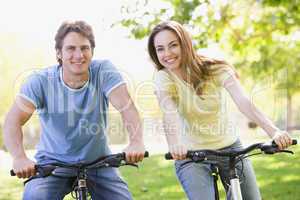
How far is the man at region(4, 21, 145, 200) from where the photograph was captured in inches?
139

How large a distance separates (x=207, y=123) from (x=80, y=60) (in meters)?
0.96

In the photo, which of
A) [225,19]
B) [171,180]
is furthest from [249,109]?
[225,19]

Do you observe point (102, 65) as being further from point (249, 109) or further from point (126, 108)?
point (249, 109)

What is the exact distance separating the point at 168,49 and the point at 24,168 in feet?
4.05

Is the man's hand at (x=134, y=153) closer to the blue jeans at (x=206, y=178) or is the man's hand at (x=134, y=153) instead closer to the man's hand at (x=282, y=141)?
the blue jeans at (x=206, y=178)

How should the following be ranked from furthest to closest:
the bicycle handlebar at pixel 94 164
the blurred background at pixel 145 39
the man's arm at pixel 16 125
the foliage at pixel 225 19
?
the foliage at pixel 225 19 → the blurred background at pixel 145 39 → the man's arm at pixel 16 125 → the bicycle handlebar at pixel 94 164

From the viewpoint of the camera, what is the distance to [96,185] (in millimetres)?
3654

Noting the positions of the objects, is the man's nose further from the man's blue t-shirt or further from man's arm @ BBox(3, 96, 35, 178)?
man's arm @ BBox(3, 96, 35, 178)

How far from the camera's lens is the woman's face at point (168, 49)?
3.69 meters

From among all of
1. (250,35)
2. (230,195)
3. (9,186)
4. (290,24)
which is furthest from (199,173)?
(250,35)

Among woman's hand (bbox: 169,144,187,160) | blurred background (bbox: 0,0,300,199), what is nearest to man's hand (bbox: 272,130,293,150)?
woman's hand (bbox: 169,144,187,160)

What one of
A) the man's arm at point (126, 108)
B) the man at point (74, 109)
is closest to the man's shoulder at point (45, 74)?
the man at point (74, 109)

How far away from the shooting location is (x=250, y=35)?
43.8ft

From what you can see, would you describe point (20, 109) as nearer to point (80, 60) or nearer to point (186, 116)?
point (80, 60)
